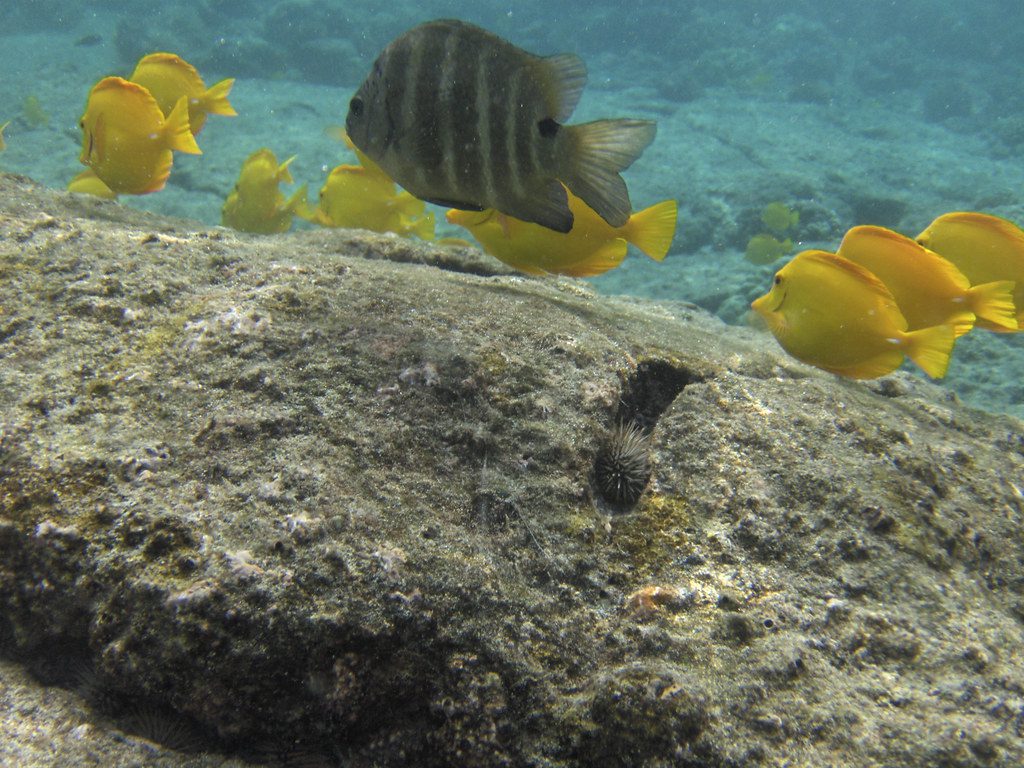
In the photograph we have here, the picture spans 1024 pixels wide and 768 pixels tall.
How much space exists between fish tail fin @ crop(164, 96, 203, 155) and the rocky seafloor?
1.36 metres

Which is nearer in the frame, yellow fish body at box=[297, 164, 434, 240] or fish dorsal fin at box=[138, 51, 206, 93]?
fish dorsal fin at box=[138, 51, 206, 93]

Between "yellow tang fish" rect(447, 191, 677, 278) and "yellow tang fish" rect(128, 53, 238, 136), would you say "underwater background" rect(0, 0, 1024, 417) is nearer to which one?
"yellow tang fish" rect(128, 53, 238, 136)

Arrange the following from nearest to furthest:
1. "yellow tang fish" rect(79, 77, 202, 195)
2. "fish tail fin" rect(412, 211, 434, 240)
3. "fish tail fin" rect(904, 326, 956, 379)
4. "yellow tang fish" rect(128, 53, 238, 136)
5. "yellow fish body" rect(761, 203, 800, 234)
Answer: "fish tail fin" rect(904, 326, 956, 379) < "yellow tang fish" rect(79, 77, 202, 195) < "yellow tang fish" rect(128, 53, 238, 136) < "fish tail fin" rect(412, 211, 434, 240) < "yellow fish body" rect(761, 203, 800, 234)

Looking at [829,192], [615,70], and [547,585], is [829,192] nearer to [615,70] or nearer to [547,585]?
[547,585]

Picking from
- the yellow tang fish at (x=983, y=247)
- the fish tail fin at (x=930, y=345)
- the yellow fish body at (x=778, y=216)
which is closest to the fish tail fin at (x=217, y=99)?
the fish tail fin at (x=930, y=345)

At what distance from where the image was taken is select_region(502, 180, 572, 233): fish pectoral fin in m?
2.04

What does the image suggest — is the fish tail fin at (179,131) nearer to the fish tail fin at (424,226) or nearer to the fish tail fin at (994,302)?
the fish tail fin at (424,226)

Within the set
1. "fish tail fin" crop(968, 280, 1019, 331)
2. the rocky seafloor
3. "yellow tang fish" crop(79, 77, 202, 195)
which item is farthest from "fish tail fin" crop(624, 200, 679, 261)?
"yellow tang fish" crop(79, 77, 202, 195)

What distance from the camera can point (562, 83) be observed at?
201 centimetres

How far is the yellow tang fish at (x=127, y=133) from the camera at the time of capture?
3.36 metres

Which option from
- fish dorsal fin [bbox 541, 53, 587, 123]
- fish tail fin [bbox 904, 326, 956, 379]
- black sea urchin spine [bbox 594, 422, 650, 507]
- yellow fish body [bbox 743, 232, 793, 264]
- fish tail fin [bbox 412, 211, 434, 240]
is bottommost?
yellow fish body [bbox 743, 232, 793, 264]

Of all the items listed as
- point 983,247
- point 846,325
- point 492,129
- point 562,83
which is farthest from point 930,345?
point 492,129

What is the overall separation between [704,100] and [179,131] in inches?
1069

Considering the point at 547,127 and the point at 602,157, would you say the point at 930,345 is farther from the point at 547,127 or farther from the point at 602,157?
the point at 547,127
